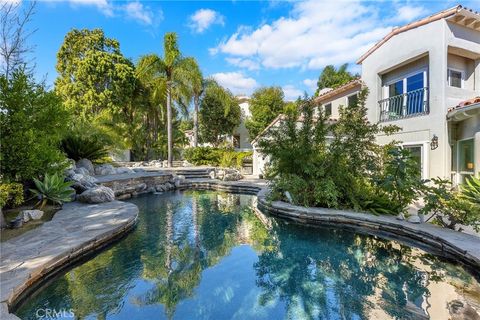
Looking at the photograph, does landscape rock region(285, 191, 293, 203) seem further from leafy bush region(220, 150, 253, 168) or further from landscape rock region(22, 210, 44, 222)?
→ leafy bush region(220, 150, 253, 168)

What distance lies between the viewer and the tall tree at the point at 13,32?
29.7 ft

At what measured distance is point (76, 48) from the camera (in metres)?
28.1

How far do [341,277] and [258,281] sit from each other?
155cm

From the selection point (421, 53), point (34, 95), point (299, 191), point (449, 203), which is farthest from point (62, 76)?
point (449, 203)

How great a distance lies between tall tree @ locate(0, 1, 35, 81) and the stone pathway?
5.33 m

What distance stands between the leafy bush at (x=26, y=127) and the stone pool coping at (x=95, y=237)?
1560mm

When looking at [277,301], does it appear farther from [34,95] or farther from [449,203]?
[34,95]

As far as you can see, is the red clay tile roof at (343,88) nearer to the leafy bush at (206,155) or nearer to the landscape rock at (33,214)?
the leafy bush at (206,155)

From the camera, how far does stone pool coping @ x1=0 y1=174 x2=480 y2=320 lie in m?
4.30

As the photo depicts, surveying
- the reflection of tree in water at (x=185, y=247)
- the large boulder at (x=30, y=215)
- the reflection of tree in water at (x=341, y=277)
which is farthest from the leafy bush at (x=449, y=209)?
the large boulder at (x=30, y=215)

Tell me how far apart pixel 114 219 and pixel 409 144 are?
1163cm

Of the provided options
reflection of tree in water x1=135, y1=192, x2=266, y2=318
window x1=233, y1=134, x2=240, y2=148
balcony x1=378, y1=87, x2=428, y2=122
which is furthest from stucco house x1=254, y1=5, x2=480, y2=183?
window x1=233, y1=134, x2=240, y2=148

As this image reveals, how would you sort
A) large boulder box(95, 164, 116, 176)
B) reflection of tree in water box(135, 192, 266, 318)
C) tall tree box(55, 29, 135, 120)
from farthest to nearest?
tall tree box(55, 29, 135, 120), large boulder box(95, 164, 116, 176), reflection of tree in water box(135, 192, 266, 318)

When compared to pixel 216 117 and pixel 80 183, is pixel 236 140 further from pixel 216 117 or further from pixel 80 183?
pixel 80 183
